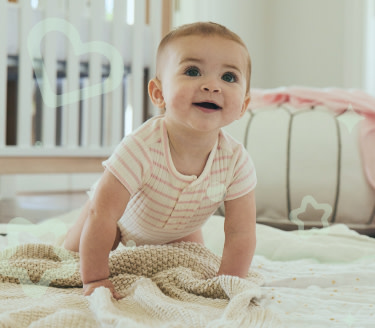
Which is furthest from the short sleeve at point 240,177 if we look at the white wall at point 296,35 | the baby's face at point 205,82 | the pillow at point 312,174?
the white wall at point 296,35

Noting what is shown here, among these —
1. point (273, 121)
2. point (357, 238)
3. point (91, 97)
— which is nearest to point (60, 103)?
point (91, 97)

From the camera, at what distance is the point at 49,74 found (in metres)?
1.74

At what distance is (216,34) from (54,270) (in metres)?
0.40

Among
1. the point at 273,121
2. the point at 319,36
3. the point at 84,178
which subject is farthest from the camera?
the point at 84,178

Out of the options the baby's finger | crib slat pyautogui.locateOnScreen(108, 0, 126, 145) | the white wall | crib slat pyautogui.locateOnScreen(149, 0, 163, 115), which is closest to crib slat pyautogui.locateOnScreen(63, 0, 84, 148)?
crib slat pyautogui.locateOnScreen(108, 0, 126, 145)

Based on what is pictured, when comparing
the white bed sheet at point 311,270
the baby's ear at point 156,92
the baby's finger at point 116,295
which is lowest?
the white bed sheet at point 311,270

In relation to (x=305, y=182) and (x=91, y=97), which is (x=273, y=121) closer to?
(x=305, y=182)

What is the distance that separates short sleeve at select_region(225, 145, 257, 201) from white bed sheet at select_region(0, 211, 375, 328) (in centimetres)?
14

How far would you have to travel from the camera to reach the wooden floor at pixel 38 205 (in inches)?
83.7

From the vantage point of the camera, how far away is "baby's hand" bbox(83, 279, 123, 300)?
2.24 feet

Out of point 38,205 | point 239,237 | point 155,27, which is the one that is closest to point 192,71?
point 239,237

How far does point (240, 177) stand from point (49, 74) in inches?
43.7

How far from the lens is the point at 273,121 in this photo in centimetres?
163

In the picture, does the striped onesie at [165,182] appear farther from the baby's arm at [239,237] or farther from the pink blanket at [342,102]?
the pink blanket at [342,102]
